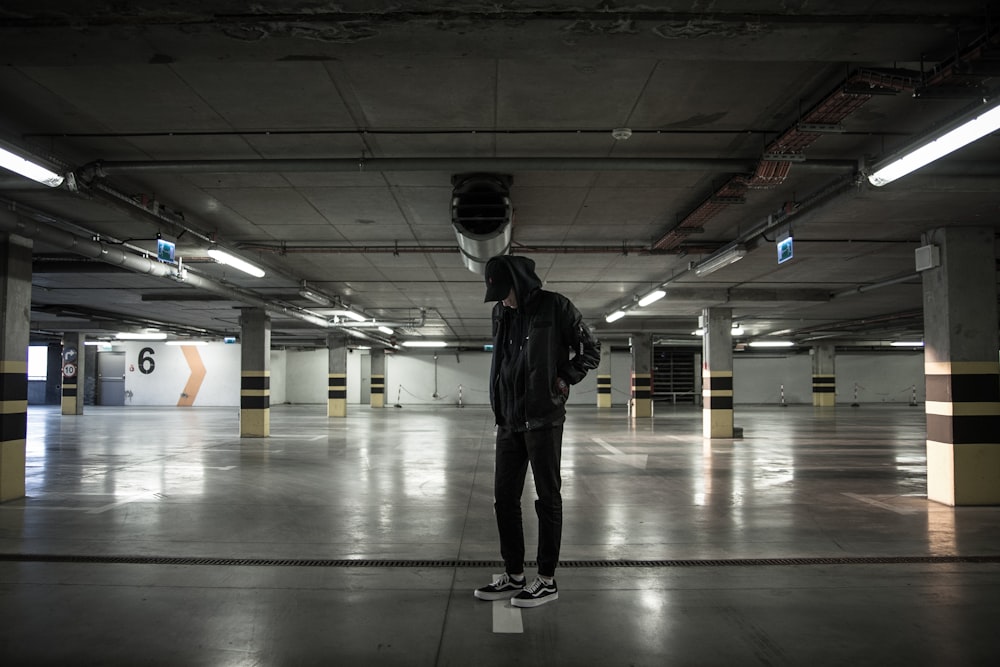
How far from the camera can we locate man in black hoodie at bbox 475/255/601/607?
3449 millimetres

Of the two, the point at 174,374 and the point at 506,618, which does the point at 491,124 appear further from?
the point at 174,374

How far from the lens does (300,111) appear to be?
474cm

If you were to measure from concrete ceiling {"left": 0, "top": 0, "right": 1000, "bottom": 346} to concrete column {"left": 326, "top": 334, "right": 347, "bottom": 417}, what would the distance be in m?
13.7

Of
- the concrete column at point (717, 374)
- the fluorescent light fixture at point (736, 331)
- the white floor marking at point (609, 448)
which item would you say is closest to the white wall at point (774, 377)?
the fluorescent light fixture at point (736, 331)

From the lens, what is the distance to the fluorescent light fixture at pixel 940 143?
13.1ft

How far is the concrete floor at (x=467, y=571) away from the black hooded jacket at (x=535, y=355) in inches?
41.8

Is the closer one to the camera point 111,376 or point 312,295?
point 312,295

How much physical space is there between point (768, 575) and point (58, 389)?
131ft

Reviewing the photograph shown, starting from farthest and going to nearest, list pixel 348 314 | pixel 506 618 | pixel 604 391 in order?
pixel 604 391 < pixel 348 314 < pixel 506 618

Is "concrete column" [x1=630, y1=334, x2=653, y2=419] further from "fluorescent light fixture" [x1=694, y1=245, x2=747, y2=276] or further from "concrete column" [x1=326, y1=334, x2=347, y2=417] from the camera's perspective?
"fluorescent light fixture" [x1=694, y1=245, x2=747, y2=276]

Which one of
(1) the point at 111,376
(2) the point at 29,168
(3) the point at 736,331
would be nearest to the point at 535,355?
(2) the point at 29,168

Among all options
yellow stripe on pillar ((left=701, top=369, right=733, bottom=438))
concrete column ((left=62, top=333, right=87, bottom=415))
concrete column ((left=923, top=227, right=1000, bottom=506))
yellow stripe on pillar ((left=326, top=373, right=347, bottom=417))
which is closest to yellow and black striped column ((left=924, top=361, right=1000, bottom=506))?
concrete column ((left=923, top=227, right=1000, bottom=506))

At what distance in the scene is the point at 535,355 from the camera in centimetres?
351

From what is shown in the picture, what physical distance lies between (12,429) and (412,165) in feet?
18.2
